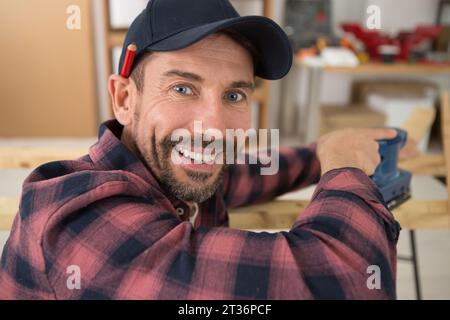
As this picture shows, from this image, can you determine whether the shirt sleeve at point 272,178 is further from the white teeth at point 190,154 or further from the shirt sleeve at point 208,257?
the shirt sleeve at point 208,257

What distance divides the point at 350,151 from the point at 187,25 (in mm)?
341

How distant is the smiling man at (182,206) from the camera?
0.47 meters

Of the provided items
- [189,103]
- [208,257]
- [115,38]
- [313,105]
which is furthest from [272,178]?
[313,105]

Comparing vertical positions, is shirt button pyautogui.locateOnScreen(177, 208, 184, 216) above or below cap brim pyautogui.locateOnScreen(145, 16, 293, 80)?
below

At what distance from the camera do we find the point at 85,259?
0.49m

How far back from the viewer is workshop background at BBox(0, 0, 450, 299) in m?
0.88

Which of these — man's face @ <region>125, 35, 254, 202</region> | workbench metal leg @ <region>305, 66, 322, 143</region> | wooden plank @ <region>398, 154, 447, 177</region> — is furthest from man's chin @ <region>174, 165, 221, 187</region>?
workbench metal leg @ <region>305, 66, 322, 143</region>

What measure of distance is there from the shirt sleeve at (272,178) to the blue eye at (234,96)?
0.30 meters

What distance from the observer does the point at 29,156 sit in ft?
3.20

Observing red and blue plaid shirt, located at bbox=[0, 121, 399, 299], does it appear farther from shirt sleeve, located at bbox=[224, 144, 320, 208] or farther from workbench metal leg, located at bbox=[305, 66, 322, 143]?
workbench metal leg, located at bbox=[305, 66, 322, 143]

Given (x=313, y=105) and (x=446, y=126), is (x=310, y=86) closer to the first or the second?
(x=313, y=105)

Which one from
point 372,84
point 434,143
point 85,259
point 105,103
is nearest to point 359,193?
point 85,259

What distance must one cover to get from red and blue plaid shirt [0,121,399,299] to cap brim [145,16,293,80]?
0.71ft

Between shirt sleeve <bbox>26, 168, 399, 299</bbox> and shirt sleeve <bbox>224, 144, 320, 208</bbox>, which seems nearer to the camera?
shirt sleeve <bbox>26, 168, 399, 299</bbox>
